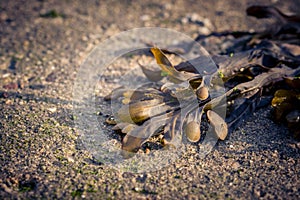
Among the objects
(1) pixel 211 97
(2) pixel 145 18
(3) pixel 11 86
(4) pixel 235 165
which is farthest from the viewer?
(2) pixel 145 18

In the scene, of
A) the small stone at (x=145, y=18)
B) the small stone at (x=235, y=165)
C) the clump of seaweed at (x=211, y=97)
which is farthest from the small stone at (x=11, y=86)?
the small stone at (x=235, y=165)

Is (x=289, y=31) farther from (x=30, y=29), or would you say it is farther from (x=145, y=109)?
(x=30, y=29)

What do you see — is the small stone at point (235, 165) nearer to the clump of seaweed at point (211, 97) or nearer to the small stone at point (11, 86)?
the clump of seaweed at point (211, 97)

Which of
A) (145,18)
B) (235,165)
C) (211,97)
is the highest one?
(145,18)

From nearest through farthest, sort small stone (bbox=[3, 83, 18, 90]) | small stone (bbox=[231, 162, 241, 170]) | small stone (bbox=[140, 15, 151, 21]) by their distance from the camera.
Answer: small stone (bbox=[231, 162, 241, 170]) < small stone (bbox=[3, 83, 18, 90]) < small stone (bbox=[140, 15, 151, 21])

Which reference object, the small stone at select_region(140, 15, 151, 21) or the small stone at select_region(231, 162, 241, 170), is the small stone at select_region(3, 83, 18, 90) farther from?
the small stone at select_region(231, 162, 241, 170)

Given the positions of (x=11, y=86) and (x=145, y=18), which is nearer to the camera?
(x=11, y=86)

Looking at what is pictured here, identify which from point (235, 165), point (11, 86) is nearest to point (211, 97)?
point (235, 165)

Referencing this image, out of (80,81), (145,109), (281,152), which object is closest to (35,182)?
(145,109)

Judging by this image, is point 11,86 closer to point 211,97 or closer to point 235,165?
point 211,97

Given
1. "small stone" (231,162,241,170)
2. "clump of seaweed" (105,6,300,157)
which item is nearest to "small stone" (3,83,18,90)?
"clump of seaweed" (105,6,300,157)

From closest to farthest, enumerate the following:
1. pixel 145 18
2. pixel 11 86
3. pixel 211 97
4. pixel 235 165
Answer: pixel 235 165
pixel 211 97
pixel 11 86
pixel 145 18
